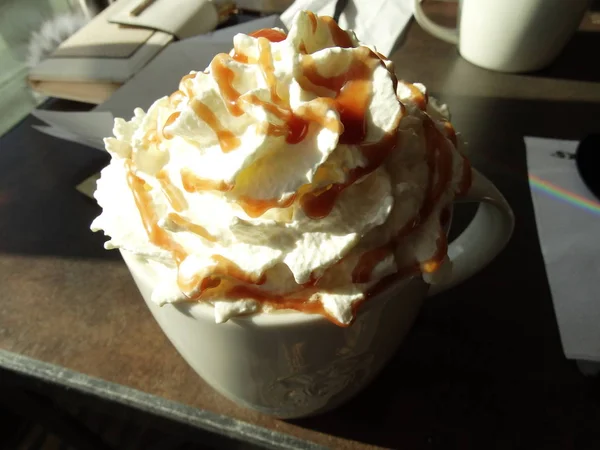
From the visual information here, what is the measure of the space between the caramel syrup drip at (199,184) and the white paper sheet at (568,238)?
32cm

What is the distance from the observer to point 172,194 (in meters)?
0.28

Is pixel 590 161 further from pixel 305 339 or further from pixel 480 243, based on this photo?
pixel 305 339

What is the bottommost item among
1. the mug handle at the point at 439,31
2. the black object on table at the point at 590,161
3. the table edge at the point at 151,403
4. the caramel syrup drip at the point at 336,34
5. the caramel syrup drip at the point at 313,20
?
the black object on table at the point at 590,161

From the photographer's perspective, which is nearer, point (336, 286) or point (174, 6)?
point (336, 286)

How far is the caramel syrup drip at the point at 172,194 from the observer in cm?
28

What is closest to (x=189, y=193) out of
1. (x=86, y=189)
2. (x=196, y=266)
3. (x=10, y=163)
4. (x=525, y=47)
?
(x=196, y=266)

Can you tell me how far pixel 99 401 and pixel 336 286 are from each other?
0.86 feet

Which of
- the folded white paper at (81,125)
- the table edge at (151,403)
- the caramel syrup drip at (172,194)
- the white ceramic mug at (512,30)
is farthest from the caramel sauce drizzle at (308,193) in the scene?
the white ceramic mug at (512,30)

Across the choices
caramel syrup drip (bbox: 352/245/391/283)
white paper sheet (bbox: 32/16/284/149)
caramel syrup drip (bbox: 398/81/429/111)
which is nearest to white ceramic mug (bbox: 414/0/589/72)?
white paper sheet (bbox: 32/16/284/149)

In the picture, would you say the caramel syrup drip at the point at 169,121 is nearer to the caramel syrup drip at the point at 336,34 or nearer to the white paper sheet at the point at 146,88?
the caramel syrup drip at the point at 336,34

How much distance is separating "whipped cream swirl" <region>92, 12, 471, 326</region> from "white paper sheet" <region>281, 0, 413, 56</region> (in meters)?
0.52

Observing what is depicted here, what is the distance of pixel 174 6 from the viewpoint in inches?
32.6

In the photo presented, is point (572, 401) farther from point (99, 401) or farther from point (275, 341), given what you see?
point (99, 401)

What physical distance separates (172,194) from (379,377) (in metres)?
0.23
